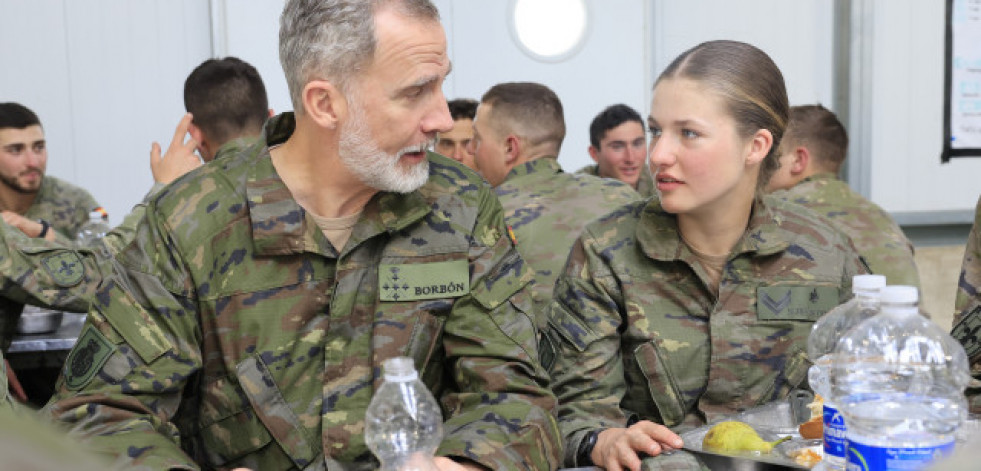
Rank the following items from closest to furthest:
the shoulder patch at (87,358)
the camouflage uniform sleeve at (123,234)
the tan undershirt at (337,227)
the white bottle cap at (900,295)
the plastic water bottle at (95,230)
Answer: the white bottle cap at (900,295), the shoulder patch at (87,358), the tan undershirt at (337,227), the camouflage uniform sleeve at (123,234), the plastic water bottle at (95,230)

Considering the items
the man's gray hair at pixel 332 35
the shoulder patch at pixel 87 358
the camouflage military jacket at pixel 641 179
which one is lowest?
the camouflage military jacket at pixel 641 179

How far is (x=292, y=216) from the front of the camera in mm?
1709

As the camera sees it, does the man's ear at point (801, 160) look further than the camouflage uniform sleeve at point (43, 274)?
Yes

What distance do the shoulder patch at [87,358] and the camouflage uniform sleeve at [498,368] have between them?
0.57 meters

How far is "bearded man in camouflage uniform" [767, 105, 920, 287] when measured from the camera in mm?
3186

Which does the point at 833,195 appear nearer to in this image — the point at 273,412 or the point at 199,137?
the point at 199,137

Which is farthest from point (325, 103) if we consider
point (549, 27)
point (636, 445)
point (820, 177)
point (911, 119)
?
point (911, 119)

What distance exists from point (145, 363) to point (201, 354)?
0.13 metres

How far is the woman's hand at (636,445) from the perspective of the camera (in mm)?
1511

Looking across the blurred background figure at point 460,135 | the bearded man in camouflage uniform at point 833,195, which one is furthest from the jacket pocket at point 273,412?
the blurred background figure at point 460,135

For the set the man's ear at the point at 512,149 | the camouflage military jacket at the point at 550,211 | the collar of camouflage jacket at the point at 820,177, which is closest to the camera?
the camouflage military jacket at the point at 550,211

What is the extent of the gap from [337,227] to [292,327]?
209 millimetres

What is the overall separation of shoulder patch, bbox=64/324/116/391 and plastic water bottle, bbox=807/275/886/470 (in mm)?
1105

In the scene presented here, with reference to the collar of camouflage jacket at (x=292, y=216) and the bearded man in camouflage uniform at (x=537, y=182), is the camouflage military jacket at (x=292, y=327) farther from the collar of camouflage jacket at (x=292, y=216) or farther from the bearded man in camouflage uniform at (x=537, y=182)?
the bearded man in camouflage uniform at (x=537, y=182)
